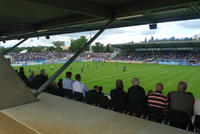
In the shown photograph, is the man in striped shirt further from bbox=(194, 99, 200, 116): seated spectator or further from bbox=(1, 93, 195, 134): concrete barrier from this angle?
bbox=(194, 99, 200, 116): seated spectator

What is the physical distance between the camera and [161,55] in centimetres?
4588

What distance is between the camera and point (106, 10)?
228 inches

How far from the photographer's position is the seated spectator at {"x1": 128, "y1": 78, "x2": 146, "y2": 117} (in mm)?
3907

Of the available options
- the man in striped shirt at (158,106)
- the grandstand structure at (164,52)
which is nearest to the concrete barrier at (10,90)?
the man in striped shirt at (158,106)

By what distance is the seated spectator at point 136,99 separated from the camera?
3.91 metres

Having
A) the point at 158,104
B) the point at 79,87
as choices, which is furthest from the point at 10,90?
the point at 158,104

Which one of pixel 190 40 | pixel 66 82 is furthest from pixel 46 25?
pixel 190 40

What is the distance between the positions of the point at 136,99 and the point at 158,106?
0.54 meters

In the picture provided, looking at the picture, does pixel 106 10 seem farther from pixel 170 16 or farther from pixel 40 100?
pixel 40 100

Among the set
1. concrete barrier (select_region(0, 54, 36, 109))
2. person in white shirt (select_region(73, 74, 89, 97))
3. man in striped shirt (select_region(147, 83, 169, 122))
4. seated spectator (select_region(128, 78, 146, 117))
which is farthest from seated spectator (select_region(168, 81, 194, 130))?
concrete barrier (select_region(0, 54, 36, 109))

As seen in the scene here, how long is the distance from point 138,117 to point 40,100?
9.56ft

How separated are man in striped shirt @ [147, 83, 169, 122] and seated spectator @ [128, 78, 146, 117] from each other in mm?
212

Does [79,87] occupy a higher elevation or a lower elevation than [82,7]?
lower

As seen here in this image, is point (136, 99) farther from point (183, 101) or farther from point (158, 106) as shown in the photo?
point (183, 101)
